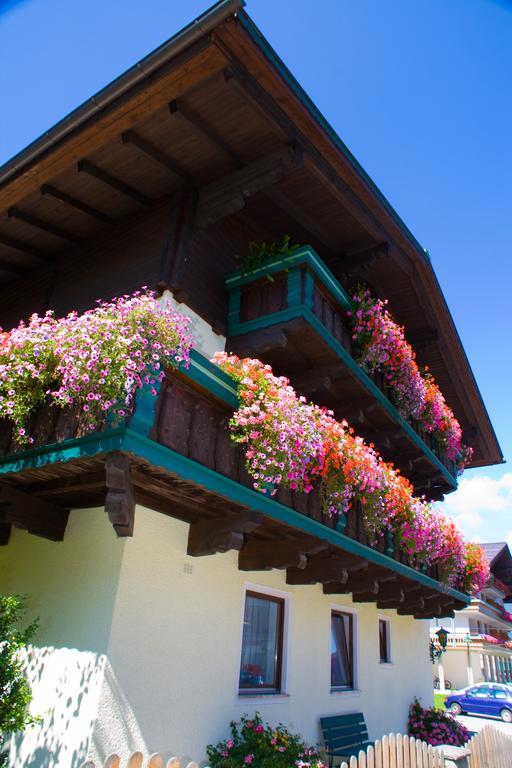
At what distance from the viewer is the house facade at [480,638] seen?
31828mm

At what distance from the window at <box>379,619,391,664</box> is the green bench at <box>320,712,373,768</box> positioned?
246 cm

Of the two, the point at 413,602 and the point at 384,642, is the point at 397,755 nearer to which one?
the point at 413,602

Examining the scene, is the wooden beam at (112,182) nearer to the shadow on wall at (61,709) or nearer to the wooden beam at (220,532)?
the wooden beam at (220,532)

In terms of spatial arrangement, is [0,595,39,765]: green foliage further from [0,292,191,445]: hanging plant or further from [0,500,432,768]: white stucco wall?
[0,292,191,445]: hanging plant

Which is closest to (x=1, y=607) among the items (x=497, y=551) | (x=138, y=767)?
(x=138, y=767)

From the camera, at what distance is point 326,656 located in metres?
9.19

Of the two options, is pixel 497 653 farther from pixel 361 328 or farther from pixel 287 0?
pixel 287 0

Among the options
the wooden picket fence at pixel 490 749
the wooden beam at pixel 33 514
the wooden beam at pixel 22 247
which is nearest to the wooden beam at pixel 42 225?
the wooden beam at pixel 22 247

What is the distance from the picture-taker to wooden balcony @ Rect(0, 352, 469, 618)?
460 centimetres

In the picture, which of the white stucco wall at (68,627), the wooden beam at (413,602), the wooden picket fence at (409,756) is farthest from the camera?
the wooden beam at (413,602)

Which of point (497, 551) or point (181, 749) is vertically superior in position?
point (497, 551)

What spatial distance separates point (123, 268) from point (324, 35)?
14.5 feet

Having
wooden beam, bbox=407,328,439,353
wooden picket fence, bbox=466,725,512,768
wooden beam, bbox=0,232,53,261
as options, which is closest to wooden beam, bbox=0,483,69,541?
wooden beam, bbox=0,232,53,261

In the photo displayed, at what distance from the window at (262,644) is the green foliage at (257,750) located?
515 millimetres
